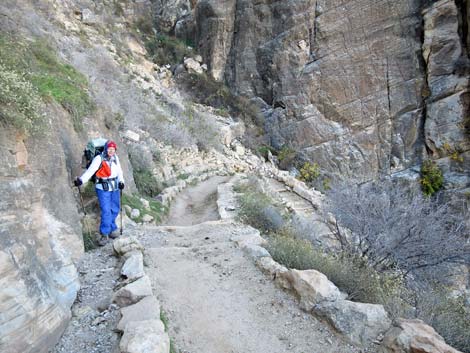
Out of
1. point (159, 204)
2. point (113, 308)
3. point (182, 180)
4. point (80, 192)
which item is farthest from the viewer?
point (182, 180)

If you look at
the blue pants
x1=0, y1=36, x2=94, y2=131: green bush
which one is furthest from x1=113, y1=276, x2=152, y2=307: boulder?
x1=0, y1=36, x2=94, y2=131: green bush

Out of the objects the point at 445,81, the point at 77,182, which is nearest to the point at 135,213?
the point at 77,182

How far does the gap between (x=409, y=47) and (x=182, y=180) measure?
50.6ft

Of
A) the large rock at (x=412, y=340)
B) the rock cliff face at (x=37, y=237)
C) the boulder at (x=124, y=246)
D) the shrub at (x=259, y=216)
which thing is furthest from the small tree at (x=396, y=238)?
the rock cliff face at (x=37, y=237)

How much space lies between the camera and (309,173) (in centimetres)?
2061

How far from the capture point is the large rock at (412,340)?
104 inches

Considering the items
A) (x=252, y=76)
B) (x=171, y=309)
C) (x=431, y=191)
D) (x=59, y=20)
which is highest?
(x=59, y=20)

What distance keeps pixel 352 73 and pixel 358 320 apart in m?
19.5

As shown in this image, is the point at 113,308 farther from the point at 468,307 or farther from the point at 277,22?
the point at 277,22

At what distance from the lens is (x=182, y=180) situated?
1172 centimetres

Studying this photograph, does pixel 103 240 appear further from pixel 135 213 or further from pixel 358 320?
pixel 358 320

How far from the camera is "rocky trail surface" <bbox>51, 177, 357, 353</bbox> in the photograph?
3150 millimetres

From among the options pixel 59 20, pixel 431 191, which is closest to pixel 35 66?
pixel 59 20

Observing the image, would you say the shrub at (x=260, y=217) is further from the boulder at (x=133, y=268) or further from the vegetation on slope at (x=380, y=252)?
the boulder at (x=133, y=268)
